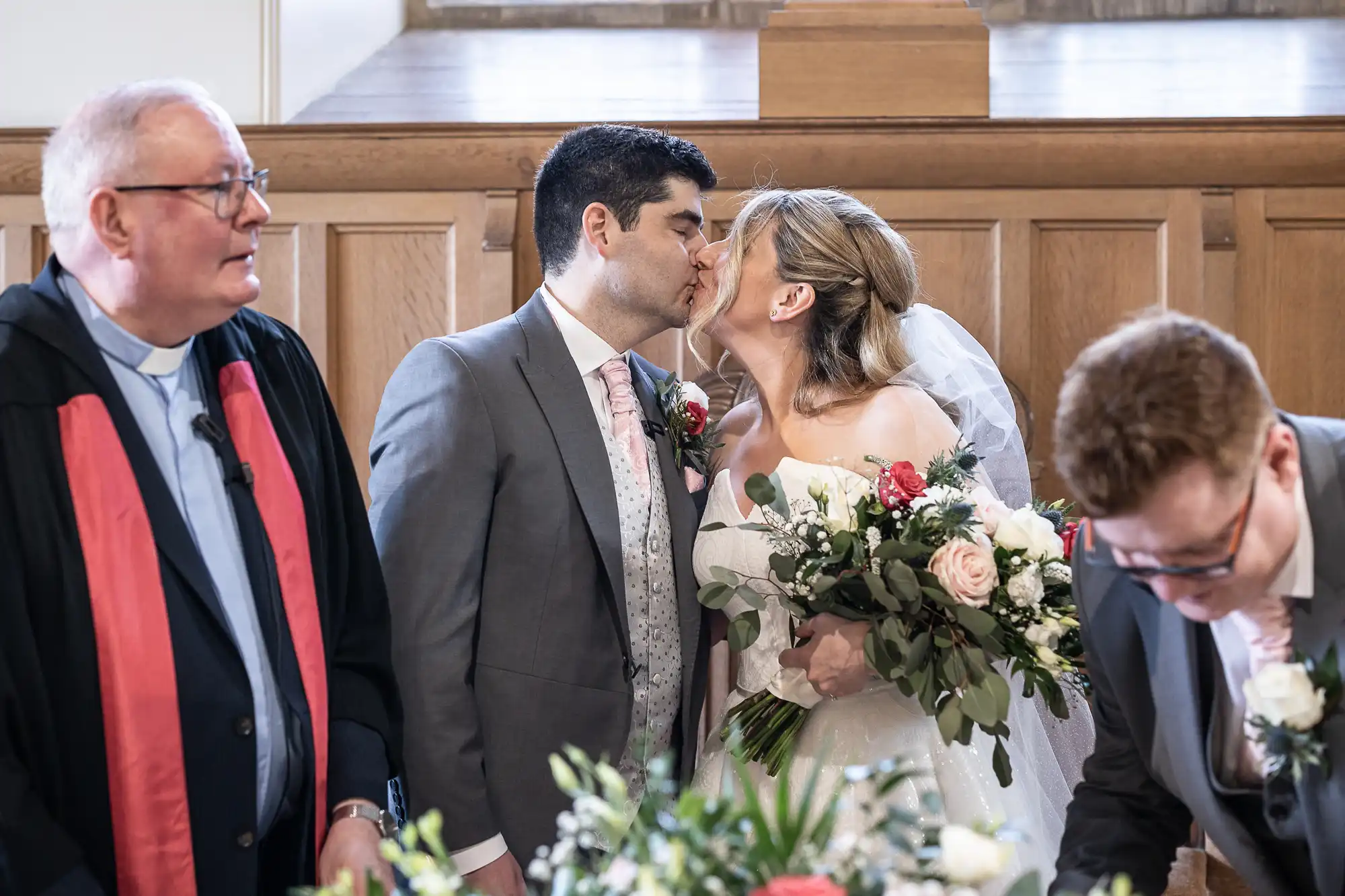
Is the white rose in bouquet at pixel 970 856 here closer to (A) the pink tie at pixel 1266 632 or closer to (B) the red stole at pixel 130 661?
(A) the pink tie at pixel 1266 632

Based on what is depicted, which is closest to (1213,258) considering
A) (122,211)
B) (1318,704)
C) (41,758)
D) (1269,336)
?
(1269,336)

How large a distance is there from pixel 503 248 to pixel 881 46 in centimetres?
132

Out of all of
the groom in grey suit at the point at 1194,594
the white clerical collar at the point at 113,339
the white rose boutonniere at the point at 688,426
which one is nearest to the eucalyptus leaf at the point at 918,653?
the groom in grey suit at the point at 1194,594

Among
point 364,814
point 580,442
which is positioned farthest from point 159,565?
point 580,442

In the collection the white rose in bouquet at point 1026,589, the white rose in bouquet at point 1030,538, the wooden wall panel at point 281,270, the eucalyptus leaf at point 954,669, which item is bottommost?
the eucalyptus leaf at point 954,669

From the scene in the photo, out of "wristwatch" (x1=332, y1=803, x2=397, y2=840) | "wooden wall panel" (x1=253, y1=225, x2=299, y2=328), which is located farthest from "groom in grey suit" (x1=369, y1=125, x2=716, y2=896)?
"wooden wall panel" (x1=253, y1=225, x2=299, y2=328)

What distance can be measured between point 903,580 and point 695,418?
679 millimetres

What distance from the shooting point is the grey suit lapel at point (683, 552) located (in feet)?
9.23

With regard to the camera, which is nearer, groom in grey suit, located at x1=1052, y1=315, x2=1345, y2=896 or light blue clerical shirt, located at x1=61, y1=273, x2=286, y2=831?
groom in grey suit, located at x1=1052, y1=315, x2=1345, y2=896

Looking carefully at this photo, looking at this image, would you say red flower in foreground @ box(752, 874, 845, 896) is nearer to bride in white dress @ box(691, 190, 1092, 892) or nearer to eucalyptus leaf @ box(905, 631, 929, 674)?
eucalyptus leaf @ box(905, 631, 929, 674)

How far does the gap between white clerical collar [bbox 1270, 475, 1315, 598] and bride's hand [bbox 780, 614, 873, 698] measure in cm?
101

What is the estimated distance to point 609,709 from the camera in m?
2.65

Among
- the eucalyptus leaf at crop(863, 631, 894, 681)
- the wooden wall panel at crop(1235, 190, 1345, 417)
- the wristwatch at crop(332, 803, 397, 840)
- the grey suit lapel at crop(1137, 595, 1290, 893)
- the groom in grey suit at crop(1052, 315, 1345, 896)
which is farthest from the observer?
the wooden wall panel at crop(1235, 190, 1345, 417)

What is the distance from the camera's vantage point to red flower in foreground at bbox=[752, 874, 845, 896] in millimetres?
1155
